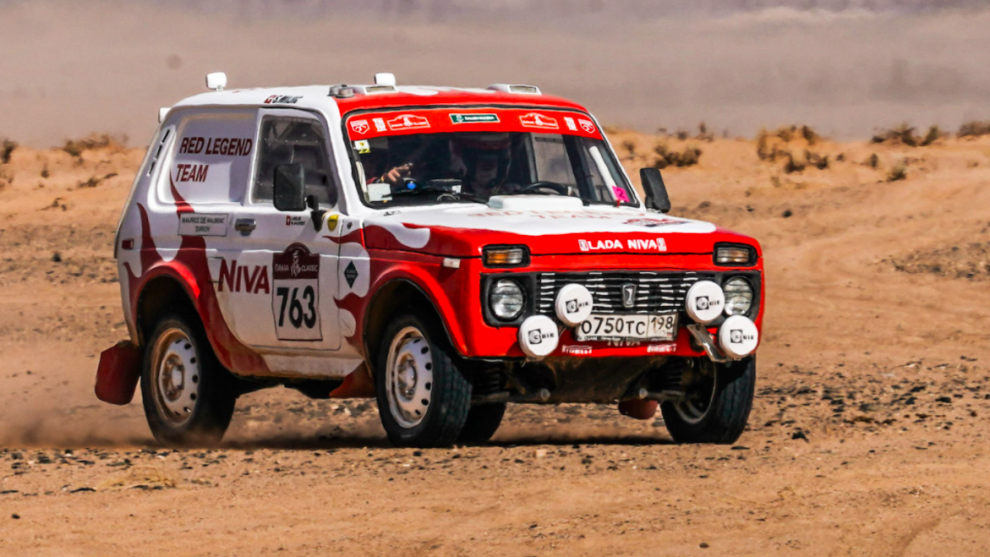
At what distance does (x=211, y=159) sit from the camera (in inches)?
420

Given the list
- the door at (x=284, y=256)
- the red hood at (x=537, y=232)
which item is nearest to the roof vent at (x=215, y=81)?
the door at (x=284, y=256)

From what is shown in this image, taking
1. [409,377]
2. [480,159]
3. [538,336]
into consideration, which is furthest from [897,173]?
[538,336]

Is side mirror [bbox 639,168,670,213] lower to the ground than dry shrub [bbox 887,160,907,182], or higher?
higher

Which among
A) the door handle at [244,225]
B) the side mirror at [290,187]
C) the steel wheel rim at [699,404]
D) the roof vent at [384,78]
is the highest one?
the roof vent at [384,78]

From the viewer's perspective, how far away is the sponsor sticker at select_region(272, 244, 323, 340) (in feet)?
31.5

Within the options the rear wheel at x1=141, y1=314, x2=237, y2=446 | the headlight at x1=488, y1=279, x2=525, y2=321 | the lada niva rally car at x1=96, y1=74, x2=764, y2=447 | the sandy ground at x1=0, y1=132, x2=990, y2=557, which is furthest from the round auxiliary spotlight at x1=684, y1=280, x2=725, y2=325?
the rear wheel at x1=141, y1=314, x2=237, y2=446

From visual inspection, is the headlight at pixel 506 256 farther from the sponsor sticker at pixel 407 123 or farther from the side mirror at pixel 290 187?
the sponsor sticker at pixel 407 123

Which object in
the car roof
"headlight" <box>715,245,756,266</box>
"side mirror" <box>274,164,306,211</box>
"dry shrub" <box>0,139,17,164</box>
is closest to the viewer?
"headlight" <box>715,245,756,266</box>

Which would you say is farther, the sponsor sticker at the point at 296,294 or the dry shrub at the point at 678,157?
the dry shrub at the point at 678,157

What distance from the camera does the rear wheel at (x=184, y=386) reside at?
1068 centimetres

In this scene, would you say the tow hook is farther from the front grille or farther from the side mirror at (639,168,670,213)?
the side mirror at (639,168,670,213)

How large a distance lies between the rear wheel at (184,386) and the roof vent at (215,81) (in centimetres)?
156

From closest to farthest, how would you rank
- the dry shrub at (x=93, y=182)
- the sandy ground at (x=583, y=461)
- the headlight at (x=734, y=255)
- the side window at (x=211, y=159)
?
1. the sandy ground at (x=583, y=461)
2. the headlight at (x=734, y=255)
3. the side window at (x=211, y=159)
4. the dry shrub at (x=93, y=182)

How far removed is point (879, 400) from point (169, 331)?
4583 millimetres
